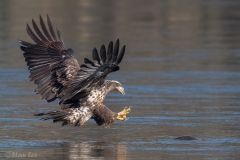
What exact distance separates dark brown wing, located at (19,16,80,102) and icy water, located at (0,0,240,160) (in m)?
0.55

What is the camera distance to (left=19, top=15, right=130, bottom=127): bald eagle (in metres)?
7.62

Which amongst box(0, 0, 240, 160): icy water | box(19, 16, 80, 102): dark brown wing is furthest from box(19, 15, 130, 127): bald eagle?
box(0, 0, 240, 160): icy water

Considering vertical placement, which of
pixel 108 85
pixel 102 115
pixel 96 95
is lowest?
pixel 102 115

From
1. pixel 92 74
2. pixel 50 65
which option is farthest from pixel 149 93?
pixel 92 74

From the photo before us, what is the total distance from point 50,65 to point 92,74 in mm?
1408

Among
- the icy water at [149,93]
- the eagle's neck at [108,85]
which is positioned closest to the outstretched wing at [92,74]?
the eagle's neck at [108,85]

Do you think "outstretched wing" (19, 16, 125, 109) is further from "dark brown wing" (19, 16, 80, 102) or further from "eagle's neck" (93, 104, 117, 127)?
"eagle's neck" (93, 104, 117, 127)

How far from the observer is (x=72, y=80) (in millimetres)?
8398

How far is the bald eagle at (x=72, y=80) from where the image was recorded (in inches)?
300

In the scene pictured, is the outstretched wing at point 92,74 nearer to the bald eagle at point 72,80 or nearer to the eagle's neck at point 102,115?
the bald eagle at point 72,80

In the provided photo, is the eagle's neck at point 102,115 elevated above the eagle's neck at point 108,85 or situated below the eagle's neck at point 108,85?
below

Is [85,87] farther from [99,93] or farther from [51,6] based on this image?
[51,6]

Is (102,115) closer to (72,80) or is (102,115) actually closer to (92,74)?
(72,80)

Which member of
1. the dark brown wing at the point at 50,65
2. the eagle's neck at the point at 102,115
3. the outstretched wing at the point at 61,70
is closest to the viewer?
the outstretched wing at the point at 61,70
